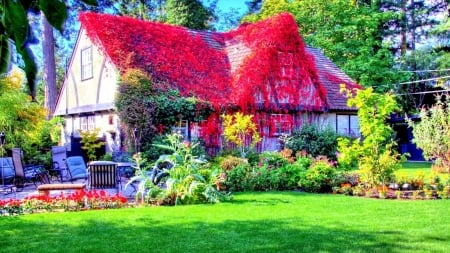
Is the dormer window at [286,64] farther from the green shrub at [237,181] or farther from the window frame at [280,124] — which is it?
the green shrub at [237,181]

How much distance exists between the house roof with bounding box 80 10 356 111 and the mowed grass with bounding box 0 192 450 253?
32.6ft

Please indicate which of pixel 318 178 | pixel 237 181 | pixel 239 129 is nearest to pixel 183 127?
pixel 239 129

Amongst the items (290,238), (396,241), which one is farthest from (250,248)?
(396,241)

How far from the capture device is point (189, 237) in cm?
629

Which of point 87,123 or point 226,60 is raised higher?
point 226,60

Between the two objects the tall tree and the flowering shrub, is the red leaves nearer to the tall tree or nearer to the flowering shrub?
the tall tree

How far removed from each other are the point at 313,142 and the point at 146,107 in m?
7.36

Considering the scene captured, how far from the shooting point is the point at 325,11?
29.0 m

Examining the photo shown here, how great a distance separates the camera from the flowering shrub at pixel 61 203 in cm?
831

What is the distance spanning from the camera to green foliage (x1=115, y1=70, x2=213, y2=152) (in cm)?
1602

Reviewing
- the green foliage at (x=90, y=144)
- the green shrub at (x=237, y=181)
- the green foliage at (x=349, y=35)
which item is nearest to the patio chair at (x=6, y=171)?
the green foliage at (x=90, y=144)

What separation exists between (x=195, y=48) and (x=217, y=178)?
37.3 feet

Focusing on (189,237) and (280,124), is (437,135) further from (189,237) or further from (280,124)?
(189,237)

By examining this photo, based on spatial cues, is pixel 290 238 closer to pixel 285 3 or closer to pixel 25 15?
pixel 25 15
